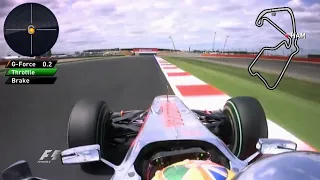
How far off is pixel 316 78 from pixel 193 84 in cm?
312

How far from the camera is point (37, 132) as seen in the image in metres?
4.39

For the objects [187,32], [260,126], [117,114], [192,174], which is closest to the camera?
→ [192,174]

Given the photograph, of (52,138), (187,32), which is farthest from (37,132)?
(187,32)

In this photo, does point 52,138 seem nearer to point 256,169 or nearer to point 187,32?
Result: point 187,32

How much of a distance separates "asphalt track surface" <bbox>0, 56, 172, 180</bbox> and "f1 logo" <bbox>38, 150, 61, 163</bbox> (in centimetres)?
5

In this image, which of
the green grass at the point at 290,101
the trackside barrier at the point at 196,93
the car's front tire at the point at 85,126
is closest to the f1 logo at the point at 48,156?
the car's front tire at the point at 85,126

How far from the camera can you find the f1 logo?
363cm

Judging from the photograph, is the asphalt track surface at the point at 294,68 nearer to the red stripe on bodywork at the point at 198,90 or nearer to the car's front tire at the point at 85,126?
the red stripe on bodywork at the point at 198,90

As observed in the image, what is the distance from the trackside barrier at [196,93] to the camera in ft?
14.7

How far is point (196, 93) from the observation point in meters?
6.63

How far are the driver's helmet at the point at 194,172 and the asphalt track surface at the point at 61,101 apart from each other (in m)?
1.58
